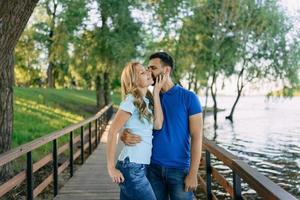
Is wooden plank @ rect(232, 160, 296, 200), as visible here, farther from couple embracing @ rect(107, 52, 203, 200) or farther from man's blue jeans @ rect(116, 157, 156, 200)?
man's blue jeans @ rect(116, 157, 156, 200)

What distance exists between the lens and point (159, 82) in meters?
4.02

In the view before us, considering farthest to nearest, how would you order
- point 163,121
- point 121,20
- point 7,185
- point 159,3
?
point 159,3 → point 121,20 → point 7,185 → point 163,121

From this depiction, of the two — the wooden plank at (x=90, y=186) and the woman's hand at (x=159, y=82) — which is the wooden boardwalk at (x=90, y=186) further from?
the woman's hand at (x=159, y=82)

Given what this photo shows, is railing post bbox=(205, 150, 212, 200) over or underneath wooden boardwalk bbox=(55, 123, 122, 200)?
over

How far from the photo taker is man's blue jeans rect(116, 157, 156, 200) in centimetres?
383

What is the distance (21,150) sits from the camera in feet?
18.5

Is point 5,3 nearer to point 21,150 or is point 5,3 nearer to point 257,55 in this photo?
point 21,150

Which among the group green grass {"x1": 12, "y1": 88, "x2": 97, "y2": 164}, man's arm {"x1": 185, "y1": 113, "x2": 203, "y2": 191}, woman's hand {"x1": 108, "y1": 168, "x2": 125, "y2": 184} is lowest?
green grass {"x1": 12, "y1": 88, "x2": 97, "y2": 164}

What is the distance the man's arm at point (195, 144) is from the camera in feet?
13.2

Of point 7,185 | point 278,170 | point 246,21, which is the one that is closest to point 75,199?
point 7,185

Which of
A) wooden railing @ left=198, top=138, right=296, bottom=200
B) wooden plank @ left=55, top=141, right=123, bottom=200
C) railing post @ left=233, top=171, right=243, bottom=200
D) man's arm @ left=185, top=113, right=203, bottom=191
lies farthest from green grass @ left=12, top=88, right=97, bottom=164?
man's arm @ left=185, top=113, right=203, bottom=191

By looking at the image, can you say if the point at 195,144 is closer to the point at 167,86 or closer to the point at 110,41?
the point at 167,86

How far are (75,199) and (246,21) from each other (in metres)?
32.2

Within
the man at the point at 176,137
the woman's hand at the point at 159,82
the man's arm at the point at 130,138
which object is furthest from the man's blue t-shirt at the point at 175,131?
the man's arm at the point at 130,138
